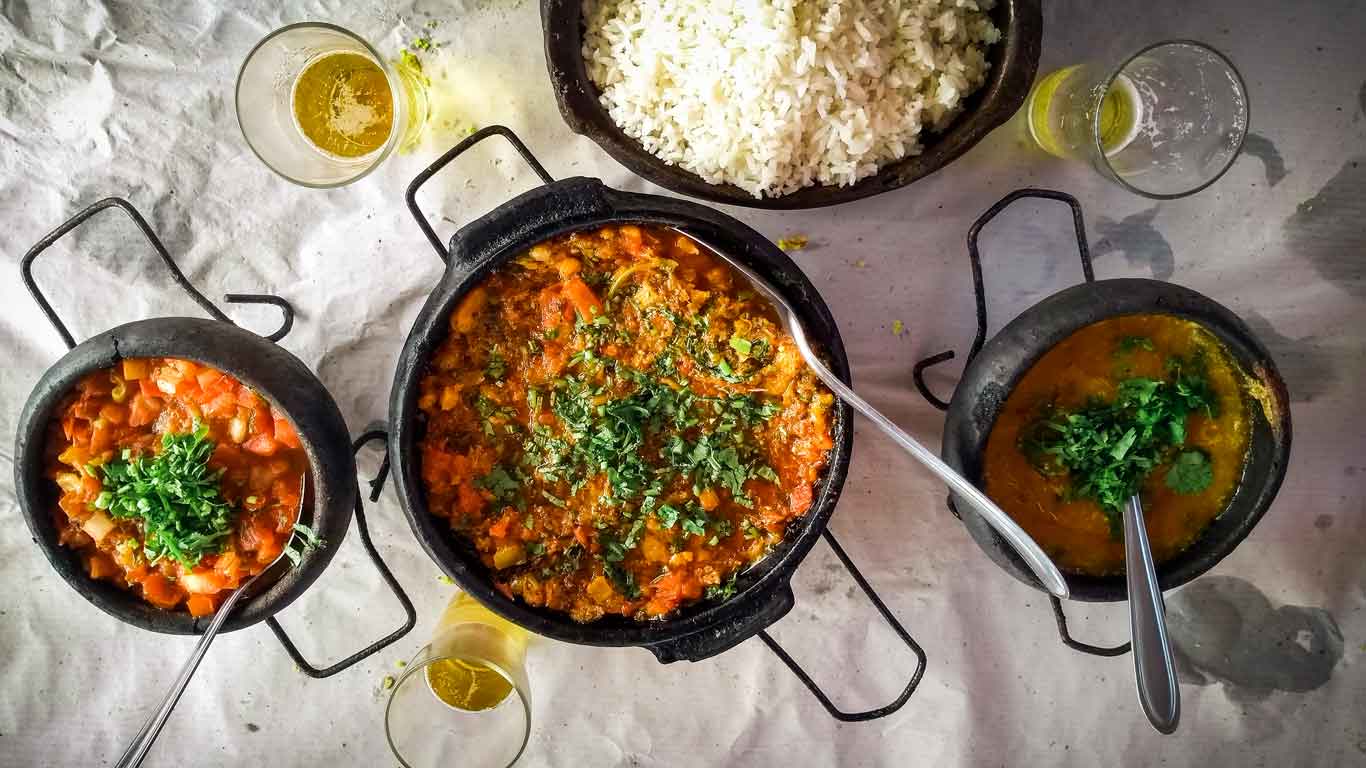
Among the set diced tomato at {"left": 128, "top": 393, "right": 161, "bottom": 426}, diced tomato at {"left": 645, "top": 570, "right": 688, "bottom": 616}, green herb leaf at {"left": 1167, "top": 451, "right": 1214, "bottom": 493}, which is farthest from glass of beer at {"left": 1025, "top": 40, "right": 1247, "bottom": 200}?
diced tomato at {"left": 128, "top": 393, "right": 161, "bottom": 426}

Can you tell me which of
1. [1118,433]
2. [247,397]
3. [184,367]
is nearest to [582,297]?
[247,397]

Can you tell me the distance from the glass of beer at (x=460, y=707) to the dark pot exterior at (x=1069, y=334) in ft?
3.82

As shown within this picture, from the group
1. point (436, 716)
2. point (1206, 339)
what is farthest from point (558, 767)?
point (1206, 339)

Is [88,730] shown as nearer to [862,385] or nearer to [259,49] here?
[259,49]

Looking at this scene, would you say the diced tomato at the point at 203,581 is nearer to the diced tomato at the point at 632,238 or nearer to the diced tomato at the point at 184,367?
the diced tomato at the point at 184,367

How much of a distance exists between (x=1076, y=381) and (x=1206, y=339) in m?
0.30

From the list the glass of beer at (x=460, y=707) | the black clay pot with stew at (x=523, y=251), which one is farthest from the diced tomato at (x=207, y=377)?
the glass of beer at (x=460, y=707)

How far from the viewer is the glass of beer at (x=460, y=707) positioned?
7.25 ft

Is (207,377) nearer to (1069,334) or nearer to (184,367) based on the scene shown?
(184,367)

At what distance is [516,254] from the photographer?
1845mm

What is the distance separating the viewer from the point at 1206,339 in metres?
1.95

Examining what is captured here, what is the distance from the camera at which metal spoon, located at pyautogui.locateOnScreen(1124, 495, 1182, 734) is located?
188 cm

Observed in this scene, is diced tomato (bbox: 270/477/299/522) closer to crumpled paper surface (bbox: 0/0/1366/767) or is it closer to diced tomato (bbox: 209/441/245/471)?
diced tomato (bbox: 209/441/245/471)

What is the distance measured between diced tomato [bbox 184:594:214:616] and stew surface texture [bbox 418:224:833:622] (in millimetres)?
527
